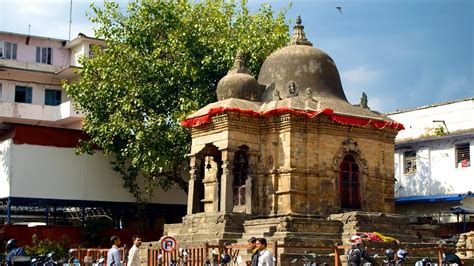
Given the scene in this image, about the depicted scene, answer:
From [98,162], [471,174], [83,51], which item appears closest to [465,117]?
[471,174]

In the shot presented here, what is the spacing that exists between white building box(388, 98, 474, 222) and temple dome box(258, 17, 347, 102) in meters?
Answer: 9.35

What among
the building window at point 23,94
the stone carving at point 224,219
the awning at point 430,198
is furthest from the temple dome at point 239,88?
the building window at point 23,94

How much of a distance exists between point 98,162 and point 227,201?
12961 millimetres

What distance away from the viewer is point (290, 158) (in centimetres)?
2842

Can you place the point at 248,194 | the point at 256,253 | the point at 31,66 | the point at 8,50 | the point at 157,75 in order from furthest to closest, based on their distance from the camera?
the point at 8,50 < the point at 31,66 < the point at 157,75 < the point at 248,194 < the point at 256,253

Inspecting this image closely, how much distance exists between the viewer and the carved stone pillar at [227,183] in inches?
1109

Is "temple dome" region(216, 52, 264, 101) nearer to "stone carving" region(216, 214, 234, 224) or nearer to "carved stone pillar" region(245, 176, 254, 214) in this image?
"carved stone pillar" region(245, 176, 254, 214)

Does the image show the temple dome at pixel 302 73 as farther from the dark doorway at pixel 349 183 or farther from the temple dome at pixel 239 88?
the dark doorway at pixel 349 183

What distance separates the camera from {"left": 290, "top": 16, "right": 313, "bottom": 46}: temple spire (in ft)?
105

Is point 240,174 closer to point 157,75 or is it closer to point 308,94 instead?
point 308,94

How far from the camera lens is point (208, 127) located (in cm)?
2948

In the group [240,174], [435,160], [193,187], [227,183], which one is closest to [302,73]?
[240,174]

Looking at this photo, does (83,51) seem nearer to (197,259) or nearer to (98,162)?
(98,162)

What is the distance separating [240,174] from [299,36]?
6.50m
